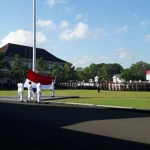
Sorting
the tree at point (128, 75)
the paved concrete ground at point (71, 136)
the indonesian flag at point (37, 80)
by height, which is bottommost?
the paved concrete ground at point (71, 136)

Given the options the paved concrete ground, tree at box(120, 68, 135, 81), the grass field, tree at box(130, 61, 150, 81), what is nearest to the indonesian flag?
the grass field

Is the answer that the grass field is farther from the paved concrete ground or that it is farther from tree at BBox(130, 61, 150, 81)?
tree at BBox(130, 61, 150, 81)

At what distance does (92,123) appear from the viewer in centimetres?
1114

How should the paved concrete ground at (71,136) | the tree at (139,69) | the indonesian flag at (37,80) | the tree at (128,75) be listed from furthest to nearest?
the tree at (139,69) → the tree at (128,75) → the indonesian flag at (37,80) → the paved concrete ground at (71,136)

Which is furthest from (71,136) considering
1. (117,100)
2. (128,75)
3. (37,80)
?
(128,75)

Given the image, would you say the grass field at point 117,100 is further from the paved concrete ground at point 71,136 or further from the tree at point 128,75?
the tree at point 128,75

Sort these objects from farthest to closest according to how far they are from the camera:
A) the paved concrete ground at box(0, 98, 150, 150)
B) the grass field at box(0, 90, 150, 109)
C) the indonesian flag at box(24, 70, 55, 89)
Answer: the indonesian flag at box(24, 70, 55, 89)
the grass field at box(0, 90, 150, 109)
the paved concrete ground at box(0, 98, 150, 150)

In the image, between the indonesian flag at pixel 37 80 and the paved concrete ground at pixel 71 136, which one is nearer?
the paved concrete ground at pixel 71 136

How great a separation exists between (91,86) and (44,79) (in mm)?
29577

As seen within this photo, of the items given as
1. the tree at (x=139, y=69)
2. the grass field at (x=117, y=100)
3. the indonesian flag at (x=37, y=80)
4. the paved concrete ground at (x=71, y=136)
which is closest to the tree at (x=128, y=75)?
the tree at (x=139, y=69)

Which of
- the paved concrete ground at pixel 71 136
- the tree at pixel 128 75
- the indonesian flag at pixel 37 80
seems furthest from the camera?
the tree at pixel 128 75

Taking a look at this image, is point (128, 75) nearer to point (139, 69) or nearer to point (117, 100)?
point (139, 69)

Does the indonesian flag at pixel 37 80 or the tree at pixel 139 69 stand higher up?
the tree at pixel 139 69

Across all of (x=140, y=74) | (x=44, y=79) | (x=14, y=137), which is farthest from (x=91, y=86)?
(x=140, y=74)
